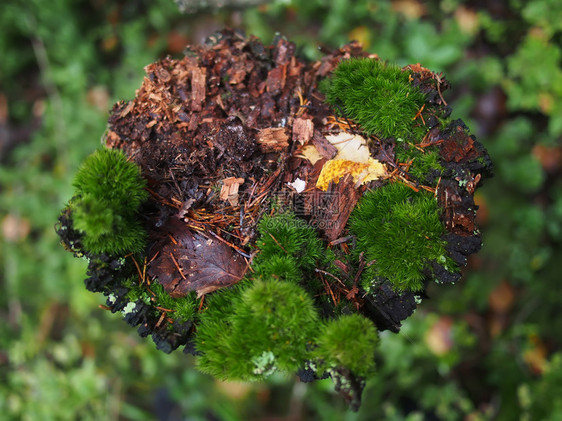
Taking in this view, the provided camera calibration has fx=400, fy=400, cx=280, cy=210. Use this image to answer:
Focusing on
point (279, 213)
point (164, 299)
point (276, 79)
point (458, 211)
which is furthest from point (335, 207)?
point (164, 299)

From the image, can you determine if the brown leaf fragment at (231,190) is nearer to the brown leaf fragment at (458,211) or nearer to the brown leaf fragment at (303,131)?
the brown leaf fragment at (303,131)

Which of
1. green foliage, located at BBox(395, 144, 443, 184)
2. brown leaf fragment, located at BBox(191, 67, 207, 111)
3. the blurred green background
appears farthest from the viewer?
the blurred green background

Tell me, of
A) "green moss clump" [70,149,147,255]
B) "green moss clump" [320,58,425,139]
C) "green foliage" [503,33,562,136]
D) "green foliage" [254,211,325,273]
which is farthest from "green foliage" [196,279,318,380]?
"green foliage" [503,33,562,136]

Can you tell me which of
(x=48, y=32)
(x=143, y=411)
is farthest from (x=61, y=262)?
(x=48, y=32)

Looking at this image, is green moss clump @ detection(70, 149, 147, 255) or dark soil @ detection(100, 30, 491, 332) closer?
green moss clump @ detection(70, 149, 147, 255)

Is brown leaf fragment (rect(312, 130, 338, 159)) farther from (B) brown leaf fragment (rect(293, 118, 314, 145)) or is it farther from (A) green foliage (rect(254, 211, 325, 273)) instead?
(A) green foliage (rect(254, 211, 325, 273))
